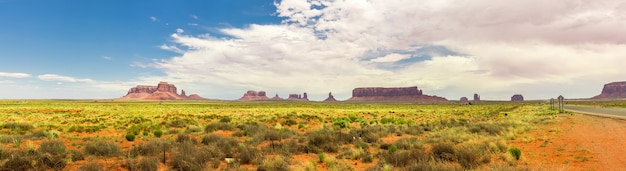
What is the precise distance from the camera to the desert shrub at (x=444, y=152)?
10891mm

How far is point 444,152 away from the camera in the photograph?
1127 centimetres

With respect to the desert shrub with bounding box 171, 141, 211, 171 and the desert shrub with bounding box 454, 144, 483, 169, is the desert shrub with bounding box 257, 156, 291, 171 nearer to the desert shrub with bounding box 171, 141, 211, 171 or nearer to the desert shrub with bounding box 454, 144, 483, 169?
the desert shrub with bounding box 171, 141, 211, 171

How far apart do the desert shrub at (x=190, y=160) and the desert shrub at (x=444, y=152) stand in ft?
25.6

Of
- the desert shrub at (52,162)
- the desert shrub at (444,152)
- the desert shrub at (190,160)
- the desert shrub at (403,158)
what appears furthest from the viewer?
the desert shrub at (444,152)

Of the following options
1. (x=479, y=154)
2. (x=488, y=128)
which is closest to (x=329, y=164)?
(x=479, y=154)

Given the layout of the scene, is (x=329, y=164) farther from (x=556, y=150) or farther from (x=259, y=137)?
(x=556, y=150)

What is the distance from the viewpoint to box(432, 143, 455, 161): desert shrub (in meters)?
10.9

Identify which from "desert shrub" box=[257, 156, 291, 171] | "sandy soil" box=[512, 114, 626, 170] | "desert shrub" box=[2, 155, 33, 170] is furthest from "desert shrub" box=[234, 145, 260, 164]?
"sandy soil" box=[512, 114, 626, 170]

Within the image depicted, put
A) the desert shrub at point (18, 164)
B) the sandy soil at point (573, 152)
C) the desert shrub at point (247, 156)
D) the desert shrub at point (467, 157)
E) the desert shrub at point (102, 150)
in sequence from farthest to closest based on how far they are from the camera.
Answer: the desert shrub at point (102, 150)
the desert shrub at point (247, 156)
the desert shrub at point (467, 157)
the sandy soil at point (573, 152)
the desert shrub at point (18, 164)

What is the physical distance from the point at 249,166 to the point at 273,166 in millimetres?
1335

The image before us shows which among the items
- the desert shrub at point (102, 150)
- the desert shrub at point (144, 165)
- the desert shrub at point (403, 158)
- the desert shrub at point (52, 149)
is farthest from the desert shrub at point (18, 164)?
the desert shrub at point (403, 158)

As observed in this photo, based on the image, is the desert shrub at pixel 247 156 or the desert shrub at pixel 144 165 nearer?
the desert shrub at pixel 144 165

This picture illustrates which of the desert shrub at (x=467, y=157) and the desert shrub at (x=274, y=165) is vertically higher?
the desert shrub at (x=467, y=157)

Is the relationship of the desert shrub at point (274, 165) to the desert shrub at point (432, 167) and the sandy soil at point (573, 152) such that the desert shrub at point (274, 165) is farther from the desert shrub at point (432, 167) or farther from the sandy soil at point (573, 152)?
the sandy soil at point (573, 152)
